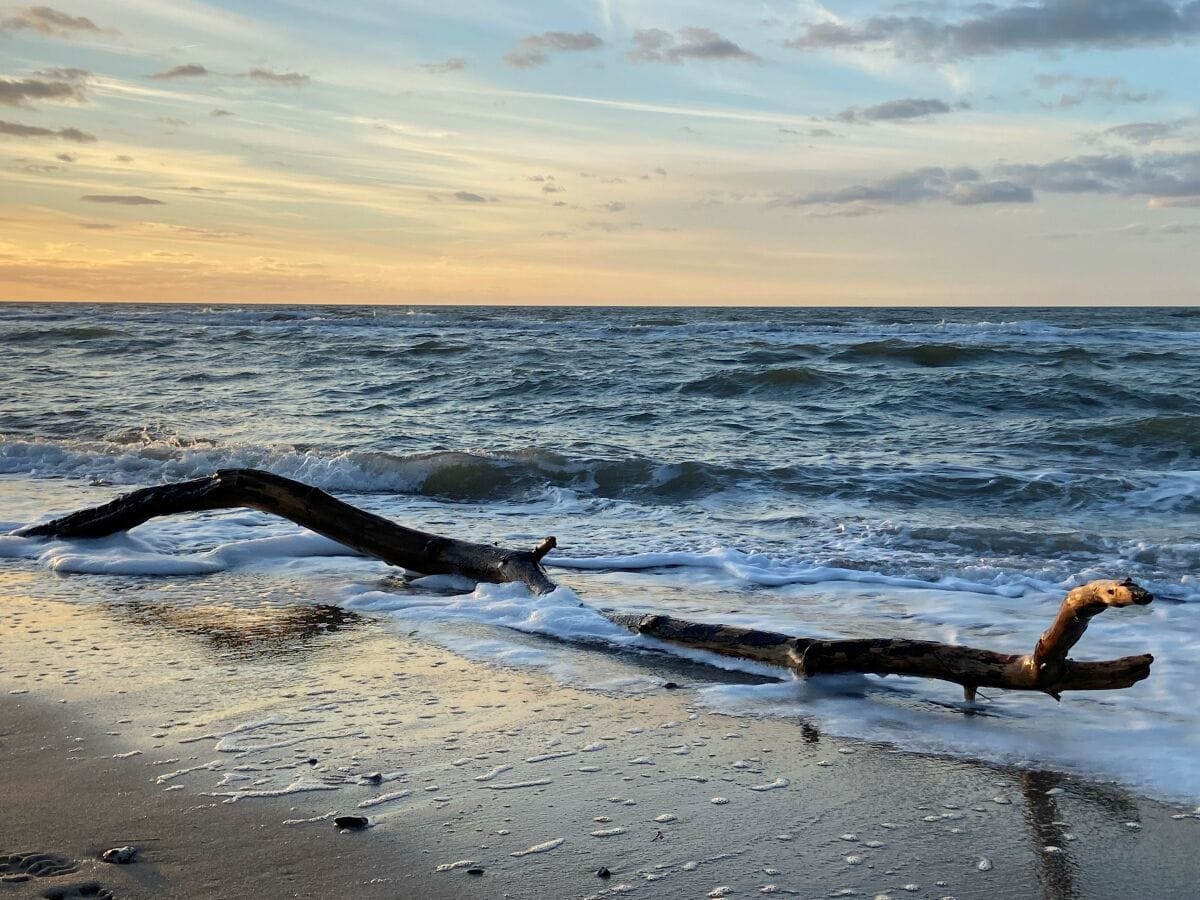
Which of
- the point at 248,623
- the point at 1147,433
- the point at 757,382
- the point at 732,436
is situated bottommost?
the point at 248,623

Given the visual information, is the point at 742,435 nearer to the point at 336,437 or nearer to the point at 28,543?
the point at 336,437

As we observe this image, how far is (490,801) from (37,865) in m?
1.14

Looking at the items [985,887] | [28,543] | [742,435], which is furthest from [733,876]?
[742,435]

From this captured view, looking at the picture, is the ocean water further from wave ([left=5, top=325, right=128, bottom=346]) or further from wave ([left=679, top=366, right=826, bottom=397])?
wave ([left=5, top=325, right=128, bottom=346])

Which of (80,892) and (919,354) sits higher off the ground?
(919,354)

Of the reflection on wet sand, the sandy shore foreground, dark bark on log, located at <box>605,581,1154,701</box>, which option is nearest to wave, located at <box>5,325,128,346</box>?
the reflection on wet sand

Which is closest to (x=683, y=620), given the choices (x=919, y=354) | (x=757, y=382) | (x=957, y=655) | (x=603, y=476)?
(x=957, y=655)

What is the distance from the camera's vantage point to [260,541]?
6.85m

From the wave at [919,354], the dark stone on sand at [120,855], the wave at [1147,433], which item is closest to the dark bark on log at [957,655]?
the dark stone on sand at [120,855]

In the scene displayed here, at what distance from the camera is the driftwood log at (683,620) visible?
357cm

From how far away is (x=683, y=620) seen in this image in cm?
498

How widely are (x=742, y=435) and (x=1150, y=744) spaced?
917 centimetres

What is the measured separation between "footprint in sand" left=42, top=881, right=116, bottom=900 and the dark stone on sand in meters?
0.13

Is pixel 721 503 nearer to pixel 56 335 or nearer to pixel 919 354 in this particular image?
pixel 919 354
